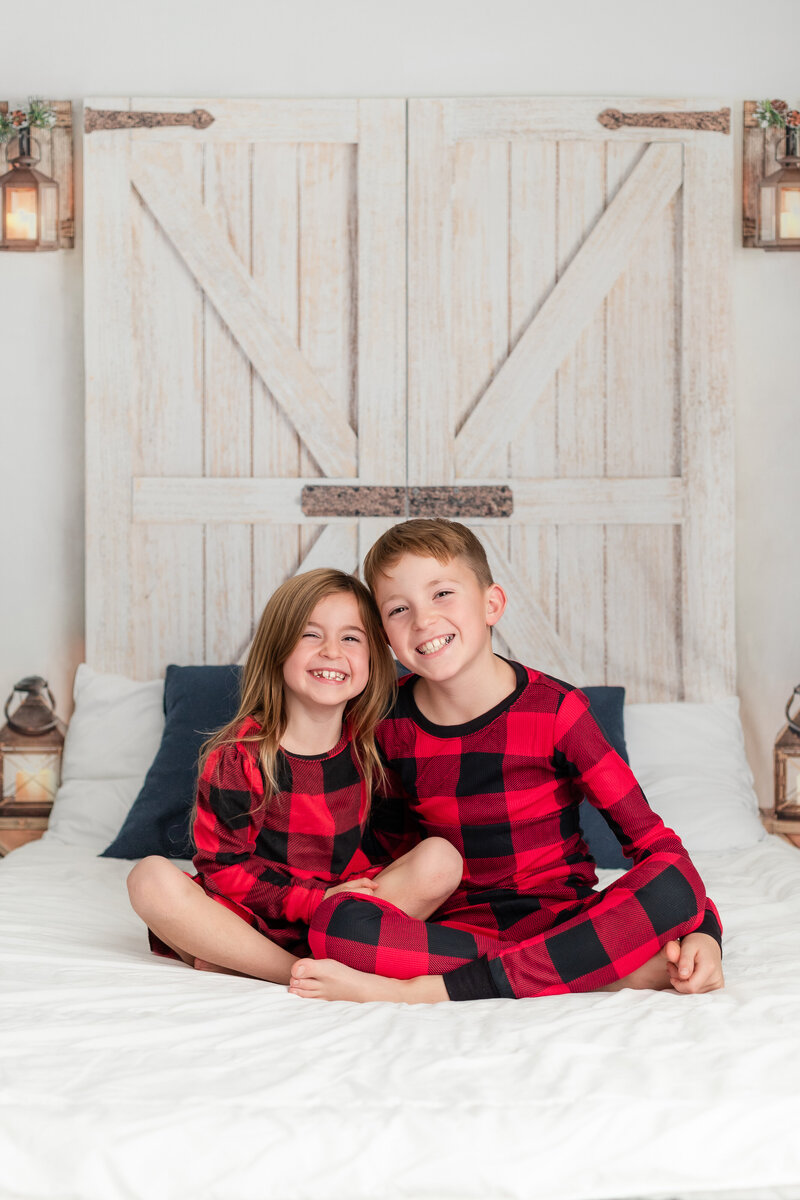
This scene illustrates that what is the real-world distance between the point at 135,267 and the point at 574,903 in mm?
2165

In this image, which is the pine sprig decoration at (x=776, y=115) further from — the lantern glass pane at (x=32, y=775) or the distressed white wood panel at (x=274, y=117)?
the lantern glass pane at (x=32, y=775)

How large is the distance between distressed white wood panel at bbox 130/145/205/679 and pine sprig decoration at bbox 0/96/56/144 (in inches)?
15.1

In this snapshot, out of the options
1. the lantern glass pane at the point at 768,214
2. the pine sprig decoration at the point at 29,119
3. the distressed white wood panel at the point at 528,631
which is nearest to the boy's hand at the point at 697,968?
the distressed white wood panel at the point at 528,631

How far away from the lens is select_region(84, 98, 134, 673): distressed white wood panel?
2701 millimetres

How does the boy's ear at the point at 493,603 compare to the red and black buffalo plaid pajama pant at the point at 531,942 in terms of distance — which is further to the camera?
the boy's ear at the point at 493,603

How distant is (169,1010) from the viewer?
1239 millimetres

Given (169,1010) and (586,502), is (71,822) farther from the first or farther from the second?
(586,502)

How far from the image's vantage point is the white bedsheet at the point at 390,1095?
0.92 meters

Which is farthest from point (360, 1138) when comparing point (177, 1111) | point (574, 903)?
point (574, 903)

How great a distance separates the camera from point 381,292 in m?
2.71

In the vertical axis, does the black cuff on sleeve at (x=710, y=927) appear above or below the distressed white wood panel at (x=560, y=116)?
below

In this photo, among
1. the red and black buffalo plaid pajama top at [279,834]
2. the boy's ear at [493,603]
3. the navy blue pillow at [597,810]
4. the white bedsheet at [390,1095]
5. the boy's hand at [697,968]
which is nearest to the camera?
the white bedsheet at [390,1095]

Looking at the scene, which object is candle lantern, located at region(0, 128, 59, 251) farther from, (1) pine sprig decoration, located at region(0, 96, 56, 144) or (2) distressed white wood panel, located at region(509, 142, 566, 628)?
(2) distressed white wood panel, located at region(509, 142, 566, 628)

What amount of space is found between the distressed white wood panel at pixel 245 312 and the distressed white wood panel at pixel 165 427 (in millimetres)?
40
